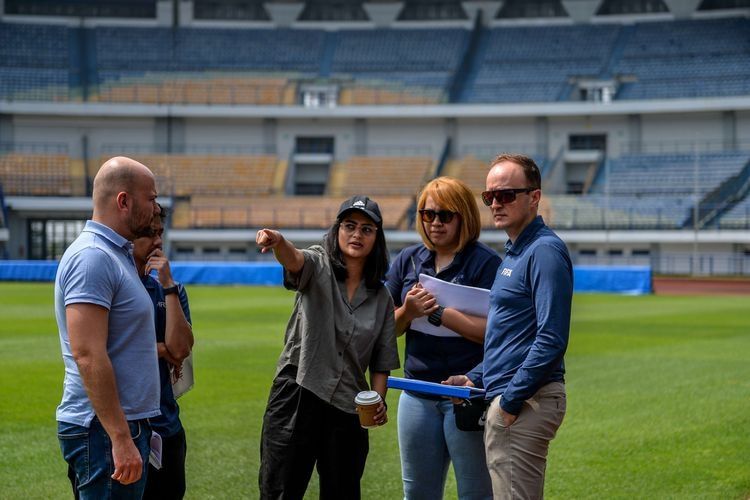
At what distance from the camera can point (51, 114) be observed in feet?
177

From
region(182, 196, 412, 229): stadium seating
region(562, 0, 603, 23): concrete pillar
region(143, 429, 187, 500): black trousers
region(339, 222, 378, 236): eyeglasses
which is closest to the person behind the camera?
region(339, 222, 378, 236): eyeglasses

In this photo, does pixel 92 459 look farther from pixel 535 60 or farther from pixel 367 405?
pixel 535 60

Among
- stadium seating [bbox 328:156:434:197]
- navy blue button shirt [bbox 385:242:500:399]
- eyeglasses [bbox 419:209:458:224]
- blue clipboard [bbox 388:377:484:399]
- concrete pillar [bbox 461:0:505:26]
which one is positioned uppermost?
concrete pillar [bbox 461:0:505:26]

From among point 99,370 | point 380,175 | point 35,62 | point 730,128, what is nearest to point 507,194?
point 99,370

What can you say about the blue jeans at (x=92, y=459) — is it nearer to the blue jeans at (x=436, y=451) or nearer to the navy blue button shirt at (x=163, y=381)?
the navy blue button shirt at (x=163, y=381)

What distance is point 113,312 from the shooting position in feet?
12.8

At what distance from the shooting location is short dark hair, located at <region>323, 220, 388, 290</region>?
16.5 feet

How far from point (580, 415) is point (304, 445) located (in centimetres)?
611

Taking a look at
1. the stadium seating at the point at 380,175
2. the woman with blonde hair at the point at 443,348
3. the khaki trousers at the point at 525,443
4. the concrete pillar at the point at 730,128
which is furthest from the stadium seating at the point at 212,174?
the khaki trousers at the point at 525,443

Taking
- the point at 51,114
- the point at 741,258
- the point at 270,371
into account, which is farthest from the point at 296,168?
the point at 270,371

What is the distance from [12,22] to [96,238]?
198 ft

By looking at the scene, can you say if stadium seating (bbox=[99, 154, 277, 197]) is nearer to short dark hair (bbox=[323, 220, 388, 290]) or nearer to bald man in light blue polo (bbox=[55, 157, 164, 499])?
short dark hair (bbox=[323, 220, 388, 290])

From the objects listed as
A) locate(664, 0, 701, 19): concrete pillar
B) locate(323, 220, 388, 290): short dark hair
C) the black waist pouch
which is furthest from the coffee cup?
locate(664, 0, 701, 19): concrete pillar

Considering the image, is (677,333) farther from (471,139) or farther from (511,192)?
(471,139)
